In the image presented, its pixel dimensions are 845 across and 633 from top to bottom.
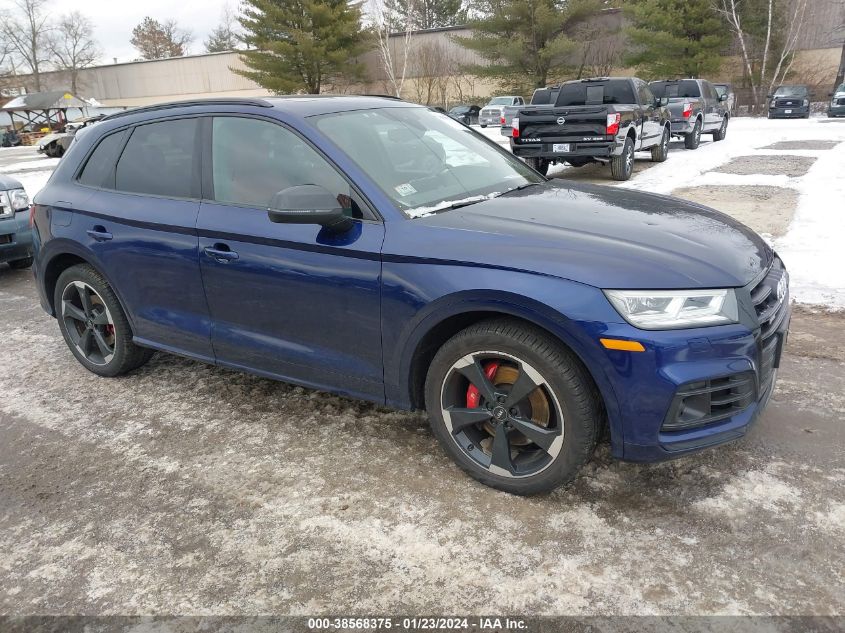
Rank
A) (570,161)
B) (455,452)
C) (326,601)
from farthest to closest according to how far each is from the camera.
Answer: (570,161) → (455,452) → (326,601)

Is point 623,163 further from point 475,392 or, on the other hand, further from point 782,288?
point 475,392

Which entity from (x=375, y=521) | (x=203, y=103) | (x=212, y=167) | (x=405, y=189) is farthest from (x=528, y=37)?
(x=375, y=521)

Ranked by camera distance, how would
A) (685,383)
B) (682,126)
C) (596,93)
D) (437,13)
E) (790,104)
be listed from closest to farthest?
(685,383) < (596,93) < (682,126) < (790,104) < (437,13)

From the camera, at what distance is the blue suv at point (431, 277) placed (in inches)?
97.8

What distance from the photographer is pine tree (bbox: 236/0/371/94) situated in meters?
41.7

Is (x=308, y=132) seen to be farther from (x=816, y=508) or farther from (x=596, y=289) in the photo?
(x=816, y=508)

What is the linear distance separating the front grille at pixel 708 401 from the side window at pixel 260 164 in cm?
169

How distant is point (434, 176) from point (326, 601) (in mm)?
2065

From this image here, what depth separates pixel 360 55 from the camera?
45531 mm

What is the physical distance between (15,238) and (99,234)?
12.7ft

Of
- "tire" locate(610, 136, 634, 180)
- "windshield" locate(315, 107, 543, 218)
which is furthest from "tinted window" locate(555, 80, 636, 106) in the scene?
"windshield" locate(315, 107, 543, 218)

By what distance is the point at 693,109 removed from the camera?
16.5m

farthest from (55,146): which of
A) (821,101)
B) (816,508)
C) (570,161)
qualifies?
(821,101)

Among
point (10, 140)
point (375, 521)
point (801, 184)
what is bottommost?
point (375, 521)
